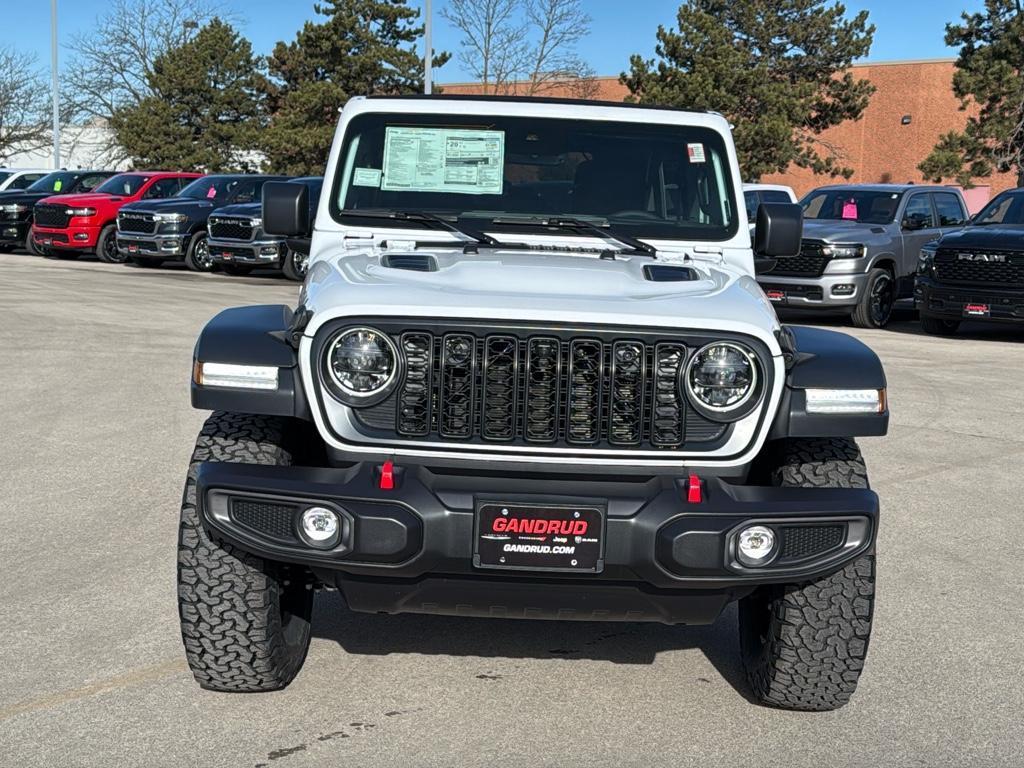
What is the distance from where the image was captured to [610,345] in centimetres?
405

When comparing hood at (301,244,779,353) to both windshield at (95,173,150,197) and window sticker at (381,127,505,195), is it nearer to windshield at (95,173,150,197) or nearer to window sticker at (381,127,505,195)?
window sticker at (381,127,505,195)

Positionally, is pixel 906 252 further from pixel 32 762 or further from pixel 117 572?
pixel 32 762

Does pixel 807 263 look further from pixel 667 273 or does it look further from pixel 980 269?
pixel 667 273

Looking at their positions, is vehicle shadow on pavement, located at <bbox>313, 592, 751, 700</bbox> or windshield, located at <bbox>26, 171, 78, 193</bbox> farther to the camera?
windshield, located at <bbox>26, 171, 78, 193</bbox>

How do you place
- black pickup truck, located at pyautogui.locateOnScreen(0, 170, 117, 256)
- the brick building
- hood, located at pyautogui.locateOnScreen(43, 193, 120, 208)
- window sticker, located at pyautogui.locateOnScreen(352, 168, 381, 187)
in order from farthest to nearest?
the brick building < black pickup truck, located at pyautogui.locateOnScreen(0, 170, 117, 256) < hood, located at pyautogui.locateOnScreen(43, 193, 120, 208) < window sticker, located at pyautogui.locateOnScreen(352, 168, 381, 187)

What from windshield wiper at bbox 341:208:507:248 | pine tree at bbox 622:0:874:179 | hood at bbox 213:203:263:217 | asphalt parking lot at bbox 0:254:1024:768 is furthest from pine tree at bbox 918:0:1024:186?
windshield wiper at bbox 341:208:507:248

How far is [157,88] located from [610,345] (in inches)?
1829

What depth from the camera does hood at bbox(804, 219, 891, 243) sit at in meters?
17.7

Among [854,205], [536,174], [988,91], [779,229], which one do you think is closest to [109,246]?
A: [854,205]

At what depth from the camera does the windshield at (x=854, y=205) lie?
18.6 meters

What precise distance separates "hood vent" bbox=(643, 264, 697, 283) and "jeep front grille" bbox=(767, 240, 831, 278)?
13.0 meters

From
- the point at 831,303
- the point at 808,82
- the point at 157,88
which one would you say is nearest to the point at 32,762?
the point at 831,303

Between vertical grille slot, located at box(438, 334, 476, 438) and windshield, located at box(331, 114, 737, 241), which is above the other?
windshield, located at box(331, 114, 737, 241)

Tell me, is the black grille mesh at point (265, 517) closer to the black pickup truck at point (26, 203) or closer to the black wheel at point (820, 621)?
the black wheel at point (820, 621)
